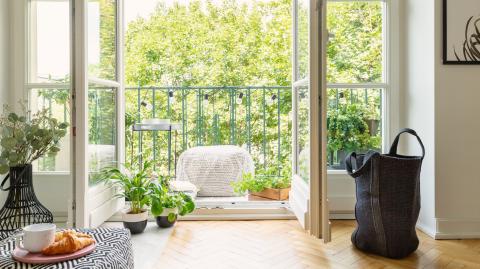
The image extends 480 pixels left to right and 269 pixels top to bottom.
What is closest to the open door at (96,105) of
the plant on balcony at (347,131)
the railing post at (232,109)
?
the plant on balcony at (347,131)

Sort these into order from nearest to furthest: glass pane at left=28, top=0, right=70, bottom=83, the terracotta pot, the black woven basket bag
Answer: the black woven basket bag → glass pane at left=28, top=0, right=70, bottom=83 → the terracotta pot

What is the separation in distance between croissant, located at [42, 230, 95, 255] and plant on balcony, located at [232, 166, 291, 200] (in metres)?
2.11

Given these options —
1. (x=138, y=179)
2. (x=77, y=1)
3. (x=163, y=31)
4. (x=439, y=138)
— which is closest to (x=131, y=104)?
(x=163, y=31)

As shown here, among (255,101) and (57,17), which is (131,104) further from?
(57,17)

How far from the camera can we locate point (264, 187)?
327 cm

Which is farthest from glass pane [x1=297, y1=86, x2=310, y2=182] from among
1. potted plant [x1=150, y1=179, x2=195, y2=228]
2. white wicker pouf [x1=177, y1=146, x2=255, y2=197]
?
white wicker pouf [x1=177, y1=146, x2=255, y2=197]

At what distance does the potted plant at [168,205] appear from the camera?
256 cm

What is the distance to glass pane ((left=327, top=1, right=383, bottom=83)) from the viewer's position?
2.92 m

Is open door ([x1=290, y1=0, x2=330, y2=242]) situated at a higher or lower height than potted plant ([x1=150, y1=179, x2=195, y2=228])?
higher

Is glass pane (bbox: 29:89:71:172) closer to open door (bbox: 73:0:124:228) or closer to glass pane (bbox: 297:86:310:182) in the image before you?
open door (bbox: 73:0:124:228)

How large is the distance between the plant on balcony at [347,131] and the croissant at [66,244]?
218cm

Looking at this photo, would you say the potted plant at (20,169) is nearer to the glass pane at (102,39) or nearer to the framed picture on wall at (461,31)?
the glass pane at (102,39)

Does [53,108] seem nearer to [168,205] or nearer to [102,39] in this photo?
[102,39]

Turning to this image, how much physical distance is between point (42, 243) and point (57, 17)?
2251 millimetres
